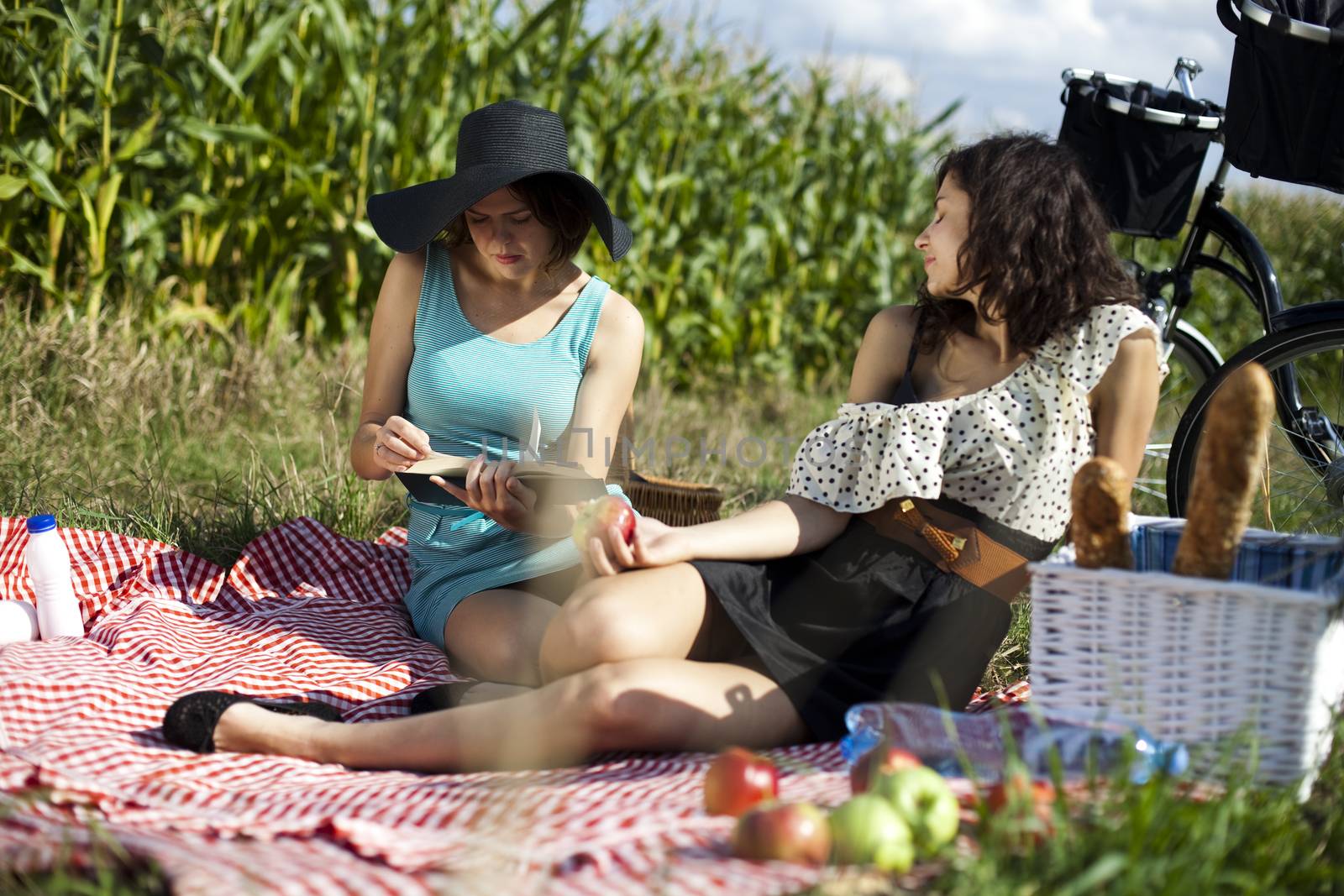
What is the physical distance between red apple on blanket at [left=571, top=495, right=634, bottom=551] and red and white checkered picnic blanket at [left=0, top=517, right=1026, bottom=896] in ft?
1.40

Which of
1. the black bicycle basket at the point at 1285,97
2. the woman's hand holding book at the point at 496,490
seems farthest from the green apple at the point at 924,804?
the black bicycle basket at the point at 1285,97

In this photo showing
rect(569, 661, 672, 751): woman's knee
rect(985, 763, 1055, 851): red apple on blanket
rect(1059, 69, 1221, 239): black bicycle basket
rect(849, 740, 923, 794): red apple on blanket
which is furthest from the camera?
rect(1059, 69, 1221, 239): black bicycle basket

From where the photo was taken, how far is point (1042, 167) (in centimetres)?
254

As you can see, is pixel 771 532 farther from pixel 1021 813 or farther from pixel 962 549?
pixel 1021 813

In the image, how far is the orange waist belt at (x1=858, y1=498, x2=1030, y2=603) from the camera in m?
2.50

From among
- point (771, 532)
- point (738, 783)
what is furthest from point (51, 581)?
point (738, 783)

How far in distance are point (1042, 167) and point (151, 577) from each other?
252 centimetres

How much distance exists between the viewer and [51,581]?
9.78 ft

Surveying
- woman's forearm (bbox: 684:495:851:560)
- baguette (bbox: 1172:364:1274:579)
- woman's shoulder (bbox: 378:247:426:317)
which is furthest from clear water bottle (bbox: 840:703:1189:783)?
woman's shoulder (bbox: 378:247:426:317)

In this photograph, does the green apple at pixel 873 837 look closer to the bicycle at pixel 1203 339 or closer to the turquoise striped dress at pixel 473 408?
the turquoise striped dress at pixel 473 408

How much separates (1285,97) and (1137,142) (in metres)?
0.73

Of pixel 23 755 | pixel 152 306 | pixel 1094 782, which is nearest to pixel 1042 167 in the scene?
pixel 1094 782

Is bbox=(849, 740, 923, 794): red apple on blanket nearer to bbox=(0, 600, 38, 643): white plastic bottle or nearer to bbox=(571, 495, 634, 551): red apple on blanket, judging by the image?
bbox=(571, 495, 634, 551): red apple on blanket

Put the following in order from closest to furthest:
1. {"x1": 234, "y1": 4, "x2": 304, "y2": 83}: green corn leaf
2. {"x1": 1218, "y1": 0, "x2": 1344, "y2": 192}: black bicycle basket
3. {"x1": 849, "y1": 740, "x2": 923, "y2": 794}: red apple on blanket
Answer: {"x1": 849, "y1": 740, "x2": 923, "y2": 794}: red apple on blanket
{"x1": 1218, "y1": 0, "x2": 1344, "y2": 192}: black bicycle basket
{"x1": 234, "y1": 4, "x2": 304, "y2": 83}: green corn leaf
